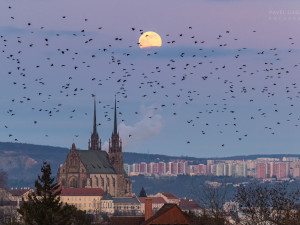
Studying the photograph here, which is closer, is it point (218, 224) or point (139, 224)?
point (218, 224)

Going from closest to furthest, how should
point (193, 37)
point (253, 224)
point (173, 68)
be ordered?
point (193, 37) < point (173, 68) < point (253, 224)

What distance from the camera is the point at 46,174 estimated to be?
98812 millimetres

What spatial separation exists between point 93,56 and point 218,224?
24046 millimetres

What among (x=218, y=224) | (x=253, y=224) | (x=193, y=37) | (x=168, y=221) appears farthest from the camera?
(x=168, y=221)

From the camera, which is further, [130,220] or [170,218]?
[130,220]

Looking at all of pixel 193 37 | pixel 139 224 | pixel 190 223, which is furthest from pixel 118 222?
pixel 193 37

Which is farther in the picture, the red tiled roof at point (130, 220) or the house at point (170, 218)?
the red tiled roof at point (130, 220)

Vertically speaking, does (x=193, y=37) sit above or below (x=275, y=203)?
above

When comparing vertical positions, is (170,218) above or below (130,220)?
below

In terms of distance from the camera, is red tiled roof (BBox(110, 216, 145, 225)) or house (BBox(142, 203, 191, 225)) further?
red tiled roof (BBox(110, 216, 145, 225))

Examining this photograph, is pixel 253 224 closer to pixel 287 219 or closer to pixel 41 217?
pixel 287 219

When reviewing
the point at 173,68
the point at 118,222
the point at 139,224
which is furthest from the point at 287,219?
the point at 118,222

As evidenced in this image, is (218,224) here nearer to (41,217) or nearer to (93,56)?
(41,217)

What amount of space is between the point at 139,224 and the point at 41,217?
3018cm
